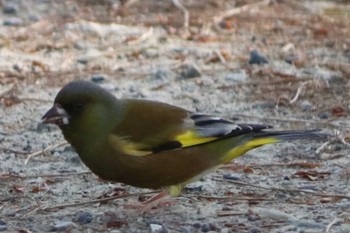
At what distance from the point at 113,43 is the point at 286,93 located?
2300 mm

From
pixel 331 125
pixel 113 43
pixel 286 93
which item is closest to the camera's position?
pixel 331 125

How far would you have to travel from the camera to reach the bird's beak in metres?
6.59

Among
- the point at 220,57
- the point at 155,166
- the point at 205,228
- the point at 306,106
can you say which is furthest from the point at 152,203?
the point at 220,57

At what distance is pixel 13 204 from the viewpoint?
23.1ft

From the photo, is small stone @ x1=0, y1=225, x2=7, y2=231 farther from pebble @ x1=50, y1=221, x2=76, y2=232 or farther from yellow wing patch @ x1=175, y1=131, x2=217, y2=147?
yellow wing patch @ x1=175, y1=131, x2=217, y2=147

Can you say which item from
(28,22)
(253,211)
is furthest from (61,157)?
(28,22)

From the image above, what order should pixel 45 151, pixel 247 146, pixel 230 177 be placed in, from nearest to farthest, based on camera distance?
pixel 247 146 → pixel 230 177 → pixel 45 151

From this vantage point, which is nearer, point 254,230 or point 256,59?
point 254,230

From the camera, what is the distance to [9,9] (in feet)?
41.6

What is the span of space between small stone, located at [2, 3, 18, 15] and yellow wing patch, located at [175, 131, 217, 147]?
6.10 metres

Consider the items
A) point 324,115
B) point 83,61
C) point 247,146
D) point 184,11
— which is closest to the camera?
point 247,146

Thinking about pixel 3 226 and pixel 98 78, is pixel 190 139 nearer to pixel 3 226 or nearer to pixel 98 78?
pixel 3 226

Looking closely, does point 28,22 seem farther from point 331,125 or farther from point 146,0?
point 331,125

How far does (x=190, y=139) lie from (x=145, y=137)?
277mm
